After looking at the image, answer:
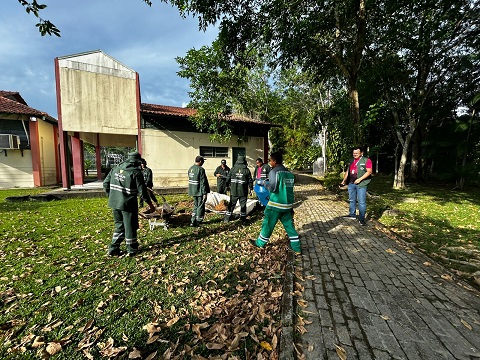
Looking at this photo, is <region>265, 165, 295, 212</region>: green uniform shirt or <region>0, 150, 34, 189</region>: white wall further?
<region>0, 150, 34, 189</region>: white wall

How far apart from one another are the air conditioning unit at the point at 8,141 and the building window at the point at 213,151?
11667 mm

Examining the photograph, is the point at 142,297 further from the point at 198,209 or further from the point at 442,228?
the point at 442,228

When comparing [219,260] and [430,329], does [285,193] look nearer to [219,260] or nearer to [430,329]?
[219,260]

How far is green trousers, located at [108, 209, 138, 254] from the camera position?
3955 millimetres

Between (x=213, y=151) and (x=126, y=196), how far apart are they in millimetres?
10680

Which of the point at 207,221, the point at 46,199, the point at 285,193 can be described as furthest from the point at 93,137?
the point at 285,193

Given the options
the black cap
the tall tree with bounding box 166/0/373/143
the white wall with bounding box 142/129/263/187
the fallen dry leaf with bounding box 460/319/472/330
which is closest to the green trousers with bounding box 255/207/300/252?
the fallen dry leaf with bounding box 460/319/472/330

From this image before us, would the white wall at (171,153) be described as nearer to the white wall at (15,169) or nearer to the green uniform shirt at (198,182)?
the green uniform shirt at (198,182)

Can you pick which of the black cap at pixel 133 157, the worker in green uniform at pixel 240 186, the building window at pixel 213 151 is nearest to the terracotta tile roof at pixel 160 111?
the building window at pixel 213 151

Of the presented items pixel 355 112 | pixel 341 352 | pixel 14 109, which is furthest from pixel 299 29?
pixel 14 109

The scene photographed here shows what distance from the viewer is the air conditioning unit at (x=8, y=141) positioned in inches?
523

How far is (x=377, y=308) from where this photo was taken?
2.62 metres

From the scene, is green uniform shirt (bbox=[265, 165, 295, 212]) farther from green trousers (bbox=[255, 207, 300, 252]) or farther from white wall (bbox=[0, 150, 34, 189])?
white wall (bbox=[0, 150, 34, 189])

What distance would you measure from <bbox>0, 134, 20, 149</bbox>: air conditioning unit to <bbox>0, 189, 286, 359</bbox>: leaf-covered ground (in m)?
12.4
